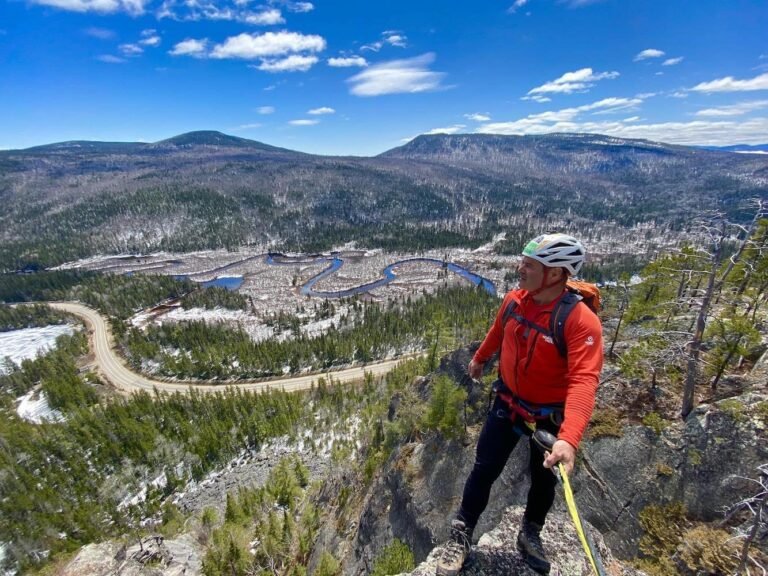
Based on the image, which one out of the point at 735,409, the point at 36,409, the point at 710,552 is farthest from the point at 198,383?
the point at 735,409

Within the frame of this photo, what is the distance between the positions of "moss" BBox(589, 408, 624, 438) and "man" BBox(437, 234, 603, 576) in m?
10.2

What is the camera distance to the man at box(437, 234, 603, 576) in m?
4.99

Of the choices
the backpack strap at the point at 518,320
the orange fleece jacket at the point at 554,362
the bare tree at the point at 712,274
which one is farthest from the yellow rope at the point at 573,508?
the bare tree at the point at 712,274

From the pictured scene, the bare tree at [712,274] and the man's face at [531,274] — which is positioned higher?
the man's face at [531,274]

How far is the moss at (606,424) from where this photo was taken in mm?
15180

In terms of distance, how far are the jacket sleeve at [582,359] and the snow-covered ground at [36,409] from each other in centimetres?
10458

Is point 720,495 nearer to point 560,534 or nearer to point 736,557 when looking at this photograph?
point 736,557

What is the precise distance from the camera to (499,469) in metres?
6.88

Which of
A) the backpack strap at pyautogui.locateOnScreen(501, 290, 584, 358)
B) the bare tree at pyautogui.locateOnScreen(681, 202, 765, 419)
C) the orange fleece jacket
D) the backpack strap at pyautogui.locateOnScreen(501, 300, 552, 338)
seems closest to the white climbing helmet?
the backpack strap at pyautogui.locateOnScreen(501, 290, 584, 358)

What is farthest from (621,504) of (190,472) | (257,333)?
(257,333)

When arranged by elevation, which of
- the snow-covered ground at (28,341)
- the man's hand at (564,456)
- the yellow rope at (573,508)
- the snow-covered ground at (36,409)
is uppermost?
the man's hand at (564,456)

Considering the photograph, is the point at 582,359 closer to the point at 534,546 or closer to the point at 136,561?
the point at 534,546

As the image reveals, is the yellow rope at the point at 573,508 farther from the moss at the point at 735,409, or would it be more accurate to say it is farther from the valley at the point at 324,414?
the moss at the point at 735,409

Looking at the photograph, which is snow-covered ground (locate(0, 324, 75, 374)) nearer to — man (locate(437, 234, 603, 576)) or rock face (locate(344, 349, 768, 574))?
rock face (locate(344, 349, 768, 574))
